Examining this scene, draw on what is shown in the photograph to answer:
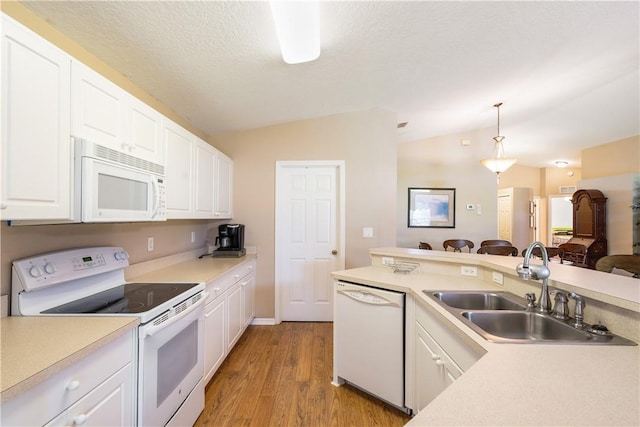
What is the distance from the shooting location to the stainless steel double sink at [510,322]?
3.35 feet

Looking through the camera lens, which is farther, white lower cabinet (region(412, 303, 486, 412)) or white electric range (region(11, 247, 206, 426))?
white electric range (region(11, 247, 206, 426))

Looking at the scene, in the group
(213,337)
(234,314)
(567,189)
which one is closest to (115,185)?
(213,337)

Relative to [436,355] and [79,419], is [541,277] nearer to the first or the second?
[436,355]

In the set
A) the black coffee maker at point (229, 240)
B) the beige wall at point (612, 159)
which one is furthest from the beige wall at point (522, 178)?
the black coffee maker at point (229, 240)

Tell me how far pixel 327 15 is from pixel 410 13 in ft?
1.84

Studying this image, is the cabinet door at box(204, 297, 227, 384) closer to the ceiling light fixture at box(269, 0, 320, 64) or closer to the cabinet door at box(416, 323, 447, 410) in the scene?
the cabinet door at box(416, 323, 447, 410)

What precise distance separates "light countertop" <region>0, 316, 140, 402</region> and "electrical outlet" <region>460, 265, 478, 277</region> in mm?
2084

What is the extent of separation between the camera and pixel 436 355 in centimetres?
136

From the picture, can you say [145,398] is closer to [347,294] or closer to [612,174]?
[347,294]

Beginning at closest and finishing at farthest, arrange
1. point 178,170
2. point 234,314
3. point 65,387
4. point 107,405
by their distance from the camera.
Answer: point 65,387
point 107,405
point 178,170
point 234,314

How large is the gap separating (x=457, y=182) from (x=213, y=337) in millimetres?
4811

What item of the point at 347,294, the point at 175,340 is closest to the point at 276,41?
the point at 347,294

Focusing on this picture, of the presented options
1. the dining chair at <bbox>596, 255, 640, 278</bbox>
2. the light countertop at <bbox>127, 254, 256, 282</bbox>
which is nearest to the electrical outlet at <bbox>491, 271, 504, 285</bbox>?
the dining chair at <bbox>596, 255, 640, 278</bbox>

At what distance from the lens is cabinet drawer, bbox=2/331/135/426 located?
2.60ft
